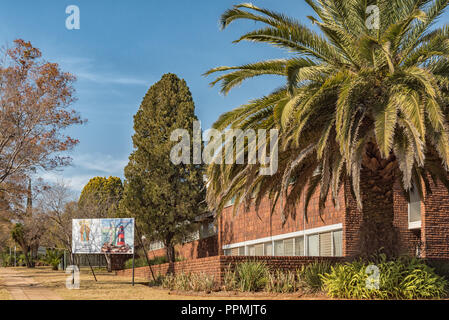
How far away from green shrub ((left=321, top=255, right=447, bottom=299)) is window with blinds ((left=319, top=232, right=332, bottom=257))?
8587 mm

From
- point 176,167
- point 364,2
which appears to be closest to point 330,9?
point 364,2

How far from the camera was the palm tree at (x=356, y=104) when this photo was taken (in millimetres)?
13953

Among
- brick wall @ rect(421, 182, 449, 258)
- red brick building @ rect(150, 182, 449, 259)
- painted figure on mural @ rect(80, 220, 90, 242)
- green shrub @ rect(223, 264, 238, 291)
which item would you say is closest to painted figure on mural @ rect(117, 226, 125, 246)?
painted figure on mural @ rect(80, 220, 90, 242)

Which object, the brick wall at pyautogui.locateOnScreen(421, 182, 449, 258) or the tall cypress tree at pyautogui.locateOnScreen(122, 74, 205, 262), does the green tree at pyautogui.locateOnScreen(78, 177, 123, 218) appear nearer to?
A: the tall cypress tree at pyautogui.locateOnScreen(122, 74, 205, 262)

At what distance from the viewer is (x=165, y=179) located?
107ft

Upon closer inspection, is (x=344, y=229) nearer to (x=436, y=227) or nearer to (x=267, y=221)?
(x=436, y=227)

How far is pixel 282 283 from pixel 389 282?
12.9ft

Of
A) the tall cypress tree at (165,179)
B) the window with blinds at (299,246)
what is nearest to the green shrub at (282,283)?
the window with blinds at (299,246)

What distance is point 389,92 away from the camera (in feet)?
49.0

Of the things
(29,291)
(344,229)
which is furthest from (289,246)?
(29,291)

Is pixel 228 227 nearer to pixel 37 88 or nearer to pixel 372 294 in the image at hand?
pixel 37 88

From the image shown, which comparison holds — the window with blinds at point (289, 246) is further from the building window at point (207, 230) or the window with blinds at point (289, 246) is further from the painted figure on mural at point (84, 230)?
the painted figure on mural at point (84, 230)

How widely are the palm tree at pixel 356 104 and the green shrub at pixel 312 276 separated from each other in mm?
1912
